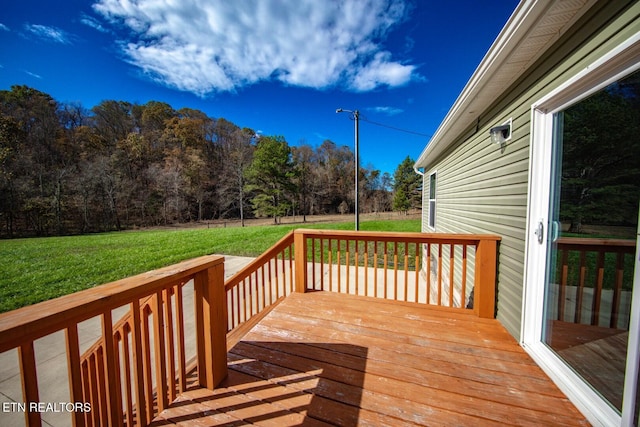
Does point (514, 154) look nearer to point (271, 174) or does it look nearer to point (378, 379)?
point (378, 379)

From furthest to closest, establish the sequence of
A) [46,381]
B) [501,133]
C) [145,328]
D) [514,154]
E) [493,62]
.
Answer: [46,381]
[501,133]
[514,154]
[493,62]
[145,328]

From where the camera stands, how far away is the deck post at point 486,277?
248cm

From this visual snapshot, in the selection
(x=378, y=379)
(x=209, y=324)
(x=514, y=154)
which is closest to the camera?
(x=209, y=324)

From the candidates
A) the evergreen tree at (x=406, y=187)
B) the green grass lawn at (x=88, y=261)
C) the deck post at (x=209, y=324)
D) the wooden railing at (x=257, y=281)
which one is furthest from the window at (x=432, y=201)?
the evergreen tree at (x=406, y=187)

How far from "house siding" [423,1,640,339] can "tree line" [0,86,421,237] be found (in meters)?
17.7

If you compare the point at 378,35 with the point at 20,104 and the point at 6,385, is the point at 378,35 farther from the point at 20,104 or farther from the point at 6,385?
the point at 20,104

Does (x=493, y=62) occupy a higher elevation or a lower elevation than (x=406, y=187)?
lower

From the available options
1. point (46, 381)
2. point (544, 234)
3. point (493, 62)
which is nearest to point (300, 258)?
point (544, 234)

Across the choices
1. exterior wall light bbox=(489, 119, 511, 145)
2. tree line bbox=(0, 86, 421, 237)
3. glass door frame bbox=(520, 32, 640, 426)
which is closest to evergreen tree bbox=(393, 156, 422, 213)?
tree line bbox=(0, 86, 421, 237)

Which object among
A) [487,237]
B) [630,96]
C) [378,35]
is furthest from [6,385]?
[378,35]

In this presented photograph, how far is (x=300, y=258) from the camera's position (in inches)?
125

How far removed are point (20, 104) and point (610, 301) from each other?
116 feet

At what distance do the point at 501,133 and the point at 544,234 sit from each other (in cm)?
117

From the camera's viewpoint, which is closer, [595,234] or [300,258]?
[595,234]
